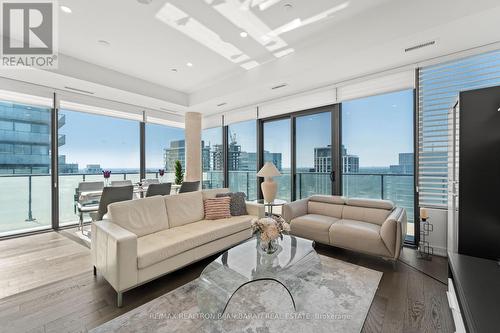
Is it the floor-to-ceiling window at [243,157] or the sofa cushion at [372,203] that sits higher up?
the floor-to-ceiling window at [243,157]

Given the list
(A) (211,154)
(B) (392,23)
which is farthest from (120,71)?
(B) (392,23)

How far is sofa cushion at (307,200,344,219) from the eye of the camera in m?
3.52

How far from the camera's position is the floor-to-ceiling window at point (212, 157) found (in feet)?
20.9

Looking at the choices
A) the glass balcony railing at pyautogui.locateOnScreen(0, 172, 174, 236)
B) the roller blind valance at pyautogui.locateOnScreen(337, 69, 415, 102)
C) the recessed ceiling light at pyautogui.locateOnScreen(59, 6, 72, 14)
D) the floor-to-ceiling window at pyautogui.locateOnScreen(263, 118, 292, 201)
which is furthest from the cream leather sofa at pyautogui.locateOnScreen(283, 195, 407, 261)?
the glass balcony railing at pyautogui.locateOnScreen(0, 172, 174, 236)

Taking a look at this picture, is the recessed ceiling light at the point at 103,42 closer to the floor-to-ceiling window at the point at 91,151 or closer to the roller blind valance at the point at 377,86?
the floor-to-ceiling window at the point at 91,151

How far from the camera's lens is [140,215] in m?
2.65

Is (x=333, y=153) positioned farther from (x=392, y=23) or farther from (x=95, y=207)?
(x=95, y=207)

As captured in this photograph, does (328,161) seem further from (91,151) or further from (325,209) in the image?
(91,151)

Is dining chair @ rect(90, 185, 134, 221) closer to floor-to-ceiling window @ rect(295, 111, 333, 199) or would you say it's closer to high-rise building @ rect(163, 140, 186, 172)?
high-rise building @ rect(163, 140, 186, 172)

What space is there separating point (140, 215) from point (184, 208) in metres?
0.63

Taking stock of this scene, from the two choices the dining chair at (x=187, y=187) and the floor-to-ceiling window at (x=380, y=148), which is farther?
the dining chair at (x=187, y=187)

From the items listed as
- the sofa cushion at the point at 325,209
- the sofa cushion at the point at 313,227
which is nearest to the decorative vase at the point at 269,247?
the sofa cushion at the point at 313,227

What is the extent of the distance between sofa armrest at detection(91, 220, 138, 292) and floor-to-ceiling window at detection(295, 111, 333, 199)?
3.48 meters

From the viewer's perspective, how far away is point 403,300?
2.02 meters
